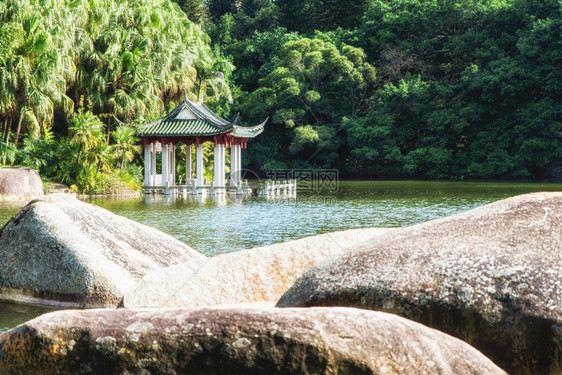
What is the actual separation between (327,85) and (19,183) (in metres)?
29.8

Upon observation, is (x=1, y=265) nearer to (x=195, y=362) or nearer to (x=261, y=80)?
(x=195, y=362)

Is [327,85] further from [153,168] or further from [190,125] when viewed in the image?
[153,168]

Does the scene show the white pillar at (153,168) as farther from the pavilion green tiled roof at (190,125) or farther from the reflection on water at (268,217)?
the reflection on water at (268,217)

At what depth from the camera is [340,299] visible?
3338 millimetres

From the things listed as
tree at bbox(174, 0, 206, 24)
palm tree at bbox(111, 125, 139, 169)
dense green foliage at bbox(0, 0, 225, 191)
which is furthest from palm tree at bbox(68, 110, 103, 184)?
tree at bbox(174, 0, 206, 24)

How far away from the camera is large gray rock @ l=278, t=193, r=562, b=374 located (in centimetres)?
304

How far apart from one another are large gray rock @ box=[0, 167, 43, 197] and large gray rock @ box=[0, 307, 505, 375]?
2107 centimetres

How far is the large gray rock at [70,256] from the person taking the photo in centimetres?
575

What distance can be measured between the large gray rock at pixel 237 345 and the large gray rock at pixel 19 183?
21.1 metres

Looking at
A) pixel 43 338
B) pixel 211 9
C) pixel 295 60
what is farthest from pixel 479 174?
pixel 43 338

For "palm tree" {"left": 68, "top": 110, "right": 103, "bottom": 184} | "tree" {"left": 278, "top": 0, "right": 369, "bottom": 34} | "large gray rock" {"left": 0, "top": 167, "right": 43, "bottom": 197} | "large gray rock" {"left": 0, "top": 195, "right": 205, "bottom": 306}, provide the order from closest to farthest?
"large gray rock" {"left": 0, "top": 195, "right": 205, "bottom": 306}, "large gray rock" {"left": 0, "top": 167, "right": 43, "bottom": 197}, "palm tree" {"left": 68, "top": 110, "right": 103, "bottom": 184}, "tree" {"left": 278, "top": 0, "right": 369, "bottom": 34}

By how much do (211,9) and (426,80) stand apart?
27.2 metres

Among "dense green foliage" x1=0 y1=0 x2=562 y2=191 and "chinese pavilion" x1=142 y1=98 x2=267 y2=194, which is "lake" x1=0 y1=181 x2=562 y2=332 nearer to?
"chinese pavilion" x1=142 y1=98 x2=267 y2=194

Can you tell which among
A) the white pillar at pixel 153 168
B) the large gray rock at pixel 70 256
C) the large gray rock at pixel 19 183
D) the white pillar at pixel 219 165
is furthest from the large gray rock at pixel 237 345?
the white pillar at pixel 153 168
